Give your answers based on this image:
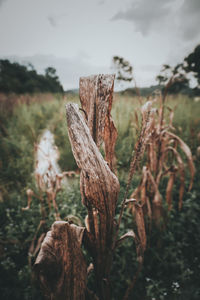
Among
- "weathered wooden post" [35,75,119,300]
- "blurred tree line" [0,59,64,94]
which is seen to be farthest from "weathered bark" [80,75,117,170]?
"blurred tree line" [0,59,64,94]

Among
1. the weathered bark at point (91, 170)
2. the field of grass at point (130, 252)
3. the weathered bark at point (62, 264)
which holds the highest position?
the weathered bark at point (91, 170)

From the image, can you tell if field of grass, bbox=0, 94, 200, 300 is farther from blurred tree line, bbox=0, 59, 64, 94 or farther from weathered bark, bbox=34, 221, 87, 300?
blurred tree line, bbox=0, 59, 64, 94

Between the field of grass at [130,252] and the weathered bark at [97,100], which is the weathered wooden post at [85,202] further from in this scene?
the field of grass at [130,252]

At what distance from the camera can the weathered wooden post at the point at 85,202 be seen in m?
0.44

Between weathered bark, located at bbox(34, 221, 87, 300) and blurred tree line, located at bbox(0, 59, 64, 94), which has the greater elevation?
blurred tree line, located at bbox(0, 59, 64, 94)

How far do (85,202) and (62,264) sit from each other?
19 cm

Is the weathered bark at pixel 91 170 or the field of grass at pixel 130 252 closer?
the weathered bark at pixel 91 170

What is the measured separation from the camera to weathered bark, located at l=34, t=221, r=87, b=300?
0.42m

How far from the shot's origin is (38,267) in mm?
398

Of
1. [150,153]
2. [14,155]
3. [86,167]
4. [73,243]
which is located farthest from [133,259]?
[14,155]

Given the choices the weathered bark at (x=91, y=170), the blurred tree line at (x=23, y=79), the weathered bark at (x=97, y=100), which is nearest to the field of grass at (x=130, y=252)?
the weathered bark at (x=97, y=100)

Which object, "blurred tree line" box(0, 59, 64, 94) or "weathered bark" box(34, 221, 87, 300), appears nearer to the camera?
"weathered bark" box(34, 221, 87, 300)

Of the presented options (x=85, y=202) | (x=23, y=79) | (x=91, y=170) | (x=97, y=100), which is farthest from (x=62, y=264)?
(x=23, y=79)

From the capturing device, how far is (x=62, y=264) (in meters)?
0.47
